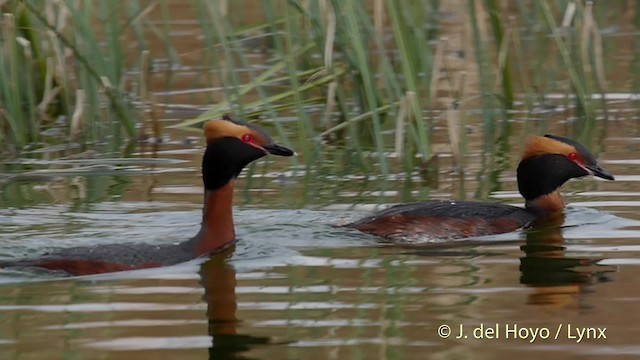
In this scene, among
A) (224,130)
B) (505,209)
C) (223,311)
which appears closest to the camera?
(223,311)

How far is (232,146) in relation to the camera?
29.8ft

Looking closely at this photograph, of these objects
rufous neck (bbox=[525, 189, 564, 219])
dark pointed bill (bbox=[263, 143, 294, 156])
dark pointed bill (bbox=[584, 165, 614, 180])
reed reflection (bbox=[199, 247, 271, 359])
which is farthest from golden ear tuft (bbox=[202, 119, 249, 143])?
dark pointed bill (bbox=[584, 165, 614, 180])

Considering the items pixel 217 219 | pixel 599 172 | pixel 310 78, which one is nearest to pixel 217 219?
pixel 217 219

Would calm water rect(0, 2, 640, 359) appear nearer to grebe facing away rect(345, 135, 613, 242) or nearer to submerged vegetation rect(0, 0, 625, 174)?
grebe facing away rect(345, 135, 613, 242)

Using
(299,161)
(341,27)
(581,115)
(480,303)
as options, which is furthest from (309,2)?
(480,303)

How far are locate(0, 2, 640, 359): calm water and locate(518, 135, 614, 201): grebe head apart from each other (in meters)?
0.25

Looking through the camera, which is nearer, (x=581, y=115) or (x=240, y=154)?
(x=240, y=154)

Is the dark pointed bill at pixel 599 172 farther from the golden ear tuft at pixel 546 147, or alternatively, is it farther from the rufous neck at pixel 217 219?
the rufous neck at pixel 217 219

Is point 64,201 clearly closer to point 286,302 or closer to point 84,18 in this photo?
point 84,18

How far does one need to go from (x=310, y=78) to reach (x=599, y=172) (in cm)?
305

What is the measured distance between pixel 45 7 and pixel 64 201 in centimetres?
283

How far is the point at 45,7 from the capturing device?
42.8 ft

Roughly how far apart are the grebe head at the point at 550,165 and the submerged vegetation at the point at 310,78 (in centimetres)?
77

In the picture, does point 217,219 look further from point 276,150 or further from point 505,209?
point 505,209
